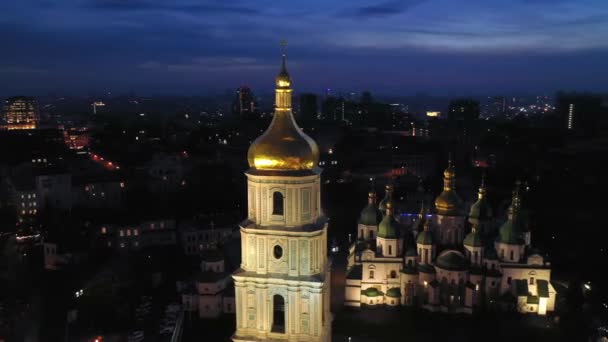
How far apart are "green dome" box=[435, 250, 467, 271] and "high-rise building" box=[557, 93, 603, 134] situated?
52.2m

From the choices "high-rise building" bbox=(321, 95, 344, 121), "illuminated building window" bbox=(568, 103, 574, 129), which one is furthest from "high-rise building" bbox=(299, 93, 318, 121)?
"illuminated building window" bbox=(568, 103, 574, 129)

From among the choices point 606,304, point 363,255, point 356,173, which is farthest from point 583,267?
point 356,173

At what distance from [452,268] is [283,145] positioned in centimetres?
1430

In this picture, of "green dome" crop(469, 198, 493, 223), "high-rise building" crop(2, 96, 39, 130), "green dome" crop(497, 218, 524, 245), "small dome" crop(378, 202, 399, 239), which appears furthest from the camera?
"high-rise building" crop(2, 96, 39, 130)

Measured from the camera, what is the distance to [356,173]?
181 ft

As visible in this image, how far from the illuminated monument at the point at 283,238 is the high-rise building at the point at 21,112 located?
3587 inches

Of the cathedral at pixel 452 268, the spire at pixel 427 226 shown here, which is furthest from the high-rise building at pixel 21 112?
the spire at pixel 427 226

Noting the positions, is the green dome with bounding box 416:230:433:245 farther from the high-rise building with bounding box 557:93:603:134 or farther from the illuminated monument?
the high-rise building with bounding box 557:93:603:134

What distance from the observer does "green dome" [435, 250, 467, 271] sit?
77.5 ft

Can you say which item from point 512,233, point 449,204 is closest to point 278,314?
point 512,233

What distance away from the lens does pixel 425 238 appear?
24641 millimetres

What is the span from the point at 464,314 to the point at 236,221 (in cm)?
1735

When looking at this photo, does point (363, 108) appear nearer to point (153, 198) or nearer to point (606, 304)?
point (153, 198)

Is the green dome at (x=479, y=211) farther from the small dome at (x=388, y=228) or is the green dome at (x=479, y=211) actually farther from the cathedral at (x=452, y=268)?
the small dome at (x=388, y=228)
